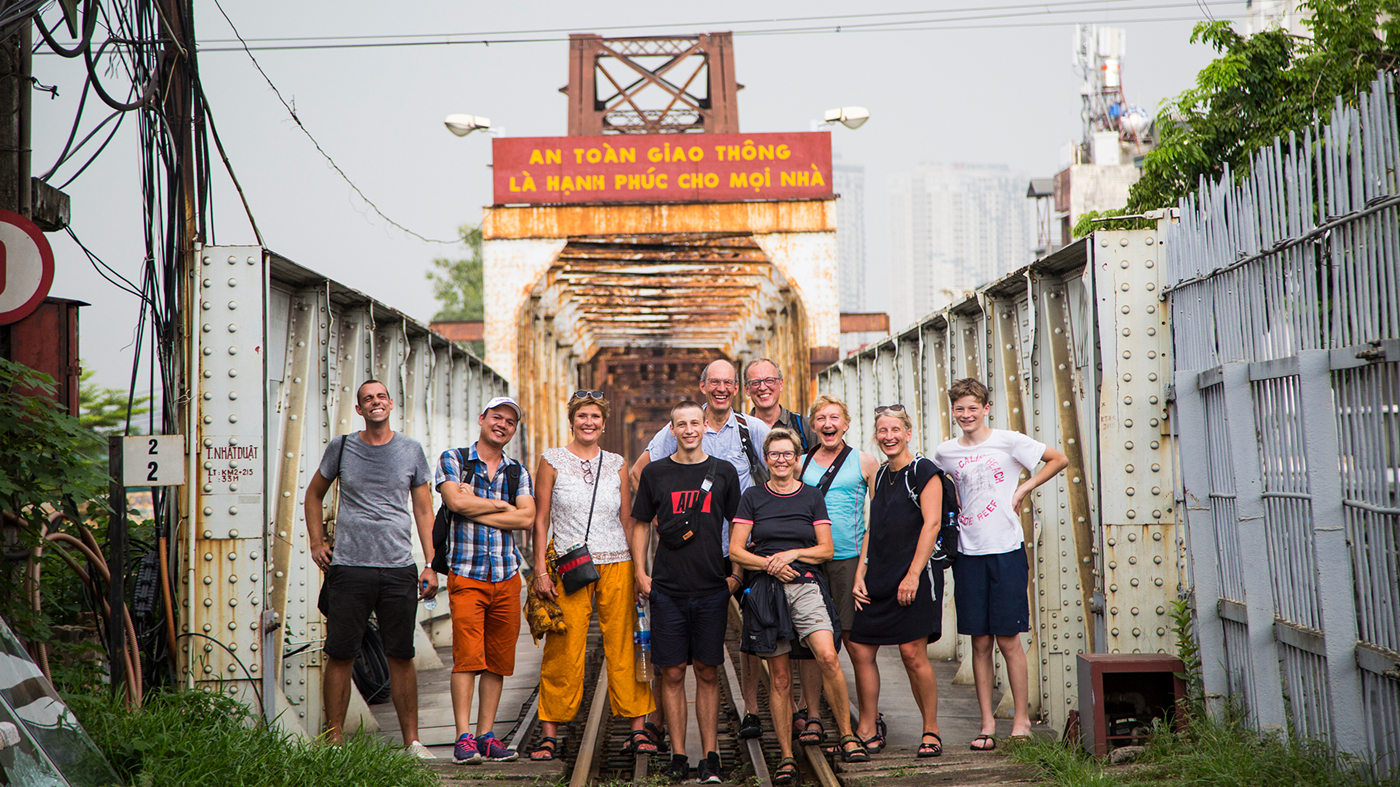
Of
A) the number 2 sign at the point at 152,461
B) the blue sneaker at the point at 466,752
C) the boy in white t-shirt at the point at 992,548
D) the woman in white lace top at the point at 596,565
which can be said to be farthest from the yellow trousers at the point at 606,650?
the number 2 sign at the point at 152,461

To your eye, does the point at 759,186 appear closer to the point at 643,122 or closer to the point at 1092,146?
the point at 643,122

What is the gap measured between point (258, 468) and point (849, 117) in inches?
489

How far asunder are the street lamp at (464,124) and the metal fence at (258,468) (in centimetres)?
956

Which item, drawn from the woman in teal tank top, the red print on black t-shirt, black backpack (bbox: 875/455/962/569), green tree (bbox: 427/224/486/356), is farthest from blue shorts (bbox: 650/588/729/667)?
green tree (bbox: 427/224/486/356)

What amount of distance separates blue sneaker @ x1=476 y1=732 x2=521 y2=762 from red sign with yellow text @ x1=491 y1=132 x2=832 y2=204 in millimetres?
12146

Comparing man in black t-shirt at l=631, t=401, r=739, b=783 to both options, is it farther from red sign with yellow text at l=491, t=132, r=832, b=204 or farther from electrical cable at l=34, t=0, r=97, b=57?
red sign with yellow text at l=491, t=132, r=832, b=204

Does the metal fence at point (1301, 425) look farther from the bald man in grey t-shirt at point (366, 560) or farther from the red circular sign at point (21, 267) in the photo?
the red circular sign at point (21, 267)

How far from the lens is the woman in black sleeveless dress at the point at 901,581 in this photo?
5.79 meters

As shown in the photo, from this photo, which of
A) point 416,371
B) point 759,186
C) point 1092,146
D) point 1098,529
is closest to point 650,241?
point 759,186

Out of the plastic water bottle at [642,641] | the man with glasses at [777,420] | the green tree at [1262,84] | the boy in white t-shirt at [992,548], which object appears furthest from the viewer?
the green tree at [1262,84]

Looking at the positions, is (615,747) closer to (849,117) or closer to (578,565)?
(578,565)

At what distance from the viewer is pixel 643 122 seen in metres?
20.1

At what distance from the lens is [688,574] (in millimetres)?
5715

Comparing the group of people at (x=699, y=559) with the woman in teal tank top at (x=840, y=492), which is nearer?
the group of people at (x=699, y=559)
